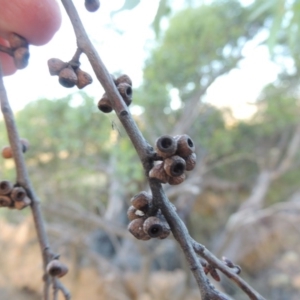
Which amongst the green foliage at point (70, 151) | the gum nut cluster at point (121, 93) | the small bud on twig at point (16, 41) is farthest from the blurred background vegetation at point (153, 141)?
the gum nut cluster at point (121, 93)

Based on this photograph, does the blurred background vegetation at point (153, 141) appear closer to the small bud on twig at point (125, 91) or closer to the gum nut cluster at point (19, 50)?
the gum nut cluster at point (19, 50)

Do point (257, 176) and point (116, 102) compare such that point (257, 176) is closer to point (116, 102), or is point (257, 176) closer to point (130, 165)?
point (130, 165)

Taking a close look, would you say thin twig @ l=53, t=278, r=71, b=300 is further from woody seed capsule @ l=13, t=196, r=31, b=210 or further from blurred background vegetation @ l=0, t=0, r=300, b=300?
blurred background vegetation @ l=0, t=0, r=300, b=300

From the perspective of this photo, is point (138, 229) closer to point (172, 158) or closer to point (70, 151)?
point (172, 158)

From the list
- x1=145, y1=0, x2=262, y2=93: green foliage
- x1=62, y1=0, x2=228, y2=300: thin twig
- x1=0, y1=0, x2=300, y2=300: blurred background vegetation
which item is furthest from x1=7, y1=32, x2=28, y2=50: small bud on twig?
x1=145, y1=0, x2=262, y2=93: green foliage

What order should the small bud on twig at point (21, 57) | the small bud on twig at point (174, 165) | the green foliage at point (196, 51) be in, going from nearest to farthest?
the small bud on twig at point (174, 165), the small bud on twig at point (21, 57), the green foliage at point (196, 51)
